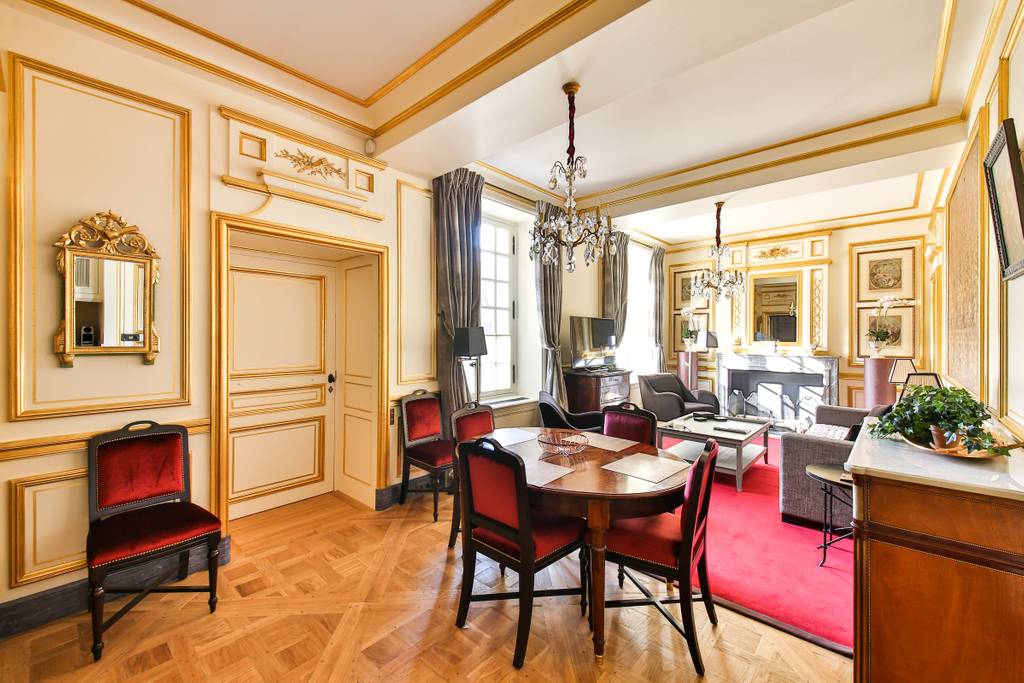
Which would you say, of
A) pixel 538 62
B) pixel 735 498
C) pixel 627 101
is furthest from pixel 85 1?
pixel 735 498

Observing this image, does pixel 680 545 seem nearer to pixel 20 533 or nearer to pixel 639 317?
pixel 20 533

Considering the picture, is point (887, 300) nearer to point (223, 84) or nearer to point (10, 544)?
point (223, 84)

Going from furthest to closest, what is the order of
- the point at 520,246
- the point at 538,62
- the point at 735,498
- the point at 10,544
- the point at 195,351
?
the point at 520,246
the point at 735,498
the point at 195,351
the point at 538,62
the point at 10,544

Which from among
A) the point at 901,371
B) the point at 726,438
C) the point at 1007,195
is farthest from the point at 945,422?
the point at 901,371

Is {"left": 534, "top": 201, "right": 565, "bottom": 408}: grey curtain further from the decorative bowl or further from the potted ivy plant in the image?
the potted ivy plant

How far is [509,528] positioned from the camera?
203 centimetres

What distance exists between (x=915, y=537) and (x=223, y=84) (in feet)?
14.1

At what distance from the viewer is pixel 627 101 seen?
320 centimetres

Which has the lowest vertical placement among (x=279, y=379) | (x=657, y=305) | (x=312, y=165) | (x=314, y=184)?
(x=279, y=379)

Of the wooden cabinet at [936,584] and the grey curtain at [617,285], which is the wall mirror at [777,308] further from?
the wooden cabinet at [936,584]

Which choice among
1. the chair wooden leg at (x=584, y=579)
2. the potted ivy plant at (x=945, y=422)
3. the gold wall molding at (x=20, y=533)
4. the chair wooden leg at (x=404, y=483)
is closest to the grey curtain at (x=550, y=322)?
the chair wooden leg at (x=404, y=483)

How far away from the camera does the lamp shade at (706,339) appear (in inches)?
291

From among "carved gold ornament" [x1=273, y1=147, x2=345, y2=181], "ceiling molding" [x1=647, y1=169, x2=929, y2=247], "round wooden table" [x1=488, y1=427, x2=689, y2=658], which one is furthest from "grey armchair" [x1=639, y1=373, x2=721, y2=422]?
"carved gold ornament" [x1=273, y1=147, x2=345, y2=181]

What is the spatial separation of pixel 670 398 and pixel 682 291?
9.49 feet
